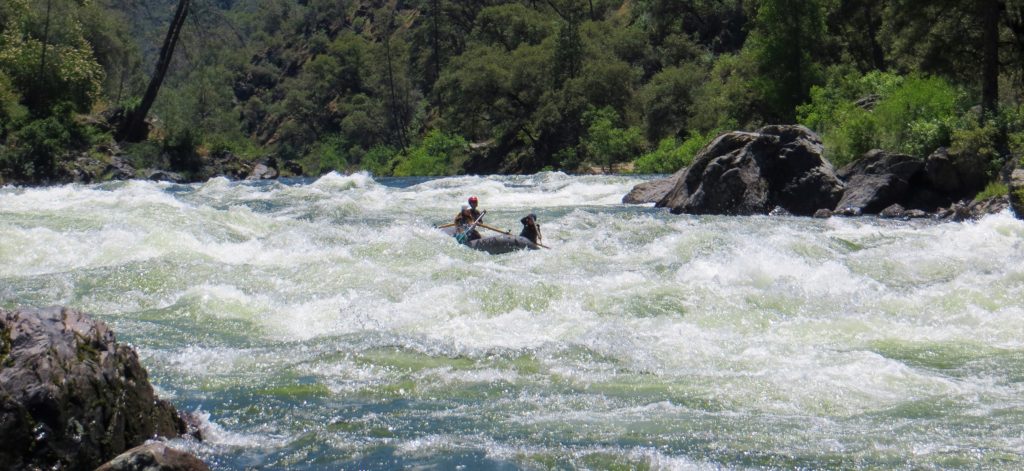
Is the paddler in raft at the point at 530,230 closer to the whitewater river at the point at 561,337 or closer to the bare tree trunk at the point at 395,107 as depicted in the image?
the whitewater river at the point at 561,337

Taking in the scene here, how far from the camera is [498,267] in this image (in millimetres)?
12195

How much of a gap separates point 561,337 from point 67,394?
4993 mm

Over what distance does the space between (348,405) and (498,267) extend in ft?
18.1

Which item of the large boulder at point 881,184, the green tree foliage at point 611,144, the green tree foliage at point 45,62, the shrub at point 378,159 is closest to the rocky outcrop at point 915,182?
the large boulder at point 881,184

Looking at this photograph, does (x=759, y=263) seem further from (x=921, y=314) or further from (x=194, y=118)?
(x=194, y=118)

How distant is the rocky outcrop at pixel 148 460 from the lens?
435 cm

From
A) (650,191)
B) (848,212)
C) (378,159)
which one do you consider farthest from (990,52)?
(378,159)

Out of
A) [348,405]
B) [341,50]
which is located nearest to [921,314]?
[348,405]

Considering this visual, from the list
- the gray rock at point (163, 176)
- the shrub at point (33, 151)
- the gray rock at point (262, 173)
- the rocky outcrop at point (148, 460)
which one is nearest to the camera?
the rocky outcrop at point (148, 460)

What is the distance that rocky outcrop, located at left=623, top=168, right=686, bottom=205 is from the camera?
75.4 ft

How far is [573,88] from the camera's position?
47.1m

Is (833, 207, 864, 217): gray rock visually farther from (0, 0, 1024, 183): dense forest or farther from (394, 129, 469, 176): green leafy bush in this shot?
(394, 129, 469, 176): green leafy bush

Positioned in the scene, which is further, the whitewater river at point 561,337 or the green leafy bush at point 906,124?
the green leafy bush at point 906,124

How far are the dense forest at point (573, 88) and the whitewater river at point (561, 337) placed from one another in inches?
316
